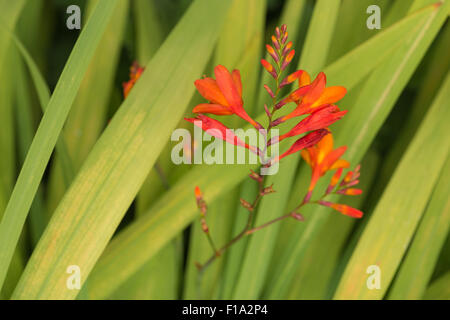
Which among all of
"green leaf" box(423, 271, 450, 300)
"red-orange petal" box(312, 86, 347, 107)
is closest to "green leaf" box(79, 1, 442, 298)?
"red-orange petal" box(312, 86, 347, 107)

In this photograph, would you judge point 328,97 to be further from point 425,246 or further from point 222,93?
point 425,246

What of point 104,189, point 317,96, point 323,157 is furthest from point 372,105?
point 104,189

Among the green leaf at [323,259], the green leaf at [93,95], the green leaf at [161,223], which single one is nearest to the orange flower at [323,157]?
the green leaf at [161,223]

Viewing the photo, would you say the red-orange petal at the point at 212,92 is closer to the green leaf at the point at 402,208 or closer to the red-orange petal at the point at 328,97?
the red-orange petal at the point at 328,97

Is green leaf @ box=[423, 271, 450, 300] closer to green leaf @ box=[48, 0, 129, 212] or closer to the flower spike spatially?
the flower spike

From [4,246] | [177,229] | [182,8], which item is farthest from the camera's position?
[182,8]
